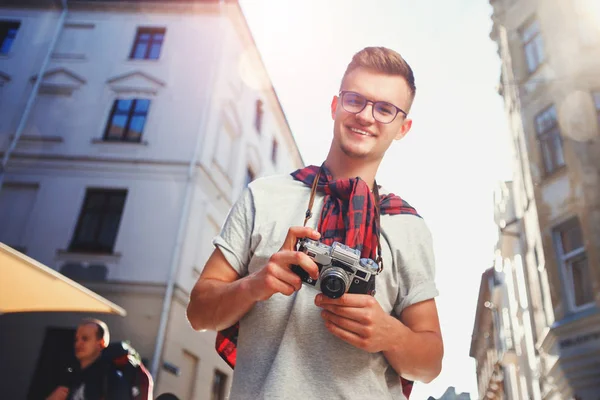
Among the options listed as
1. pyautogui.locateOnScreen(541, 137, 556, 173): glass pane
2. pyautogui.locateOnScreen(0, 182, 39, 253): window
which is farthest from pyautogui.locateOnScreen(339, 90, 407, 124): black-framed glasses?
pyautogui.locateOnScreen(0, 182, 39, 253): window

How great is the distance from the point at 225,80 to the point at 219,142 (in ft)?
6.90

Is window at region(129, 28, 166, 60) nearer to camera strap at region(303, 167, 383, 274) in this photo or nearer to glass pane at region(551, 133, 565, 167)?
glass pane at region(551, 133, 565, 167)

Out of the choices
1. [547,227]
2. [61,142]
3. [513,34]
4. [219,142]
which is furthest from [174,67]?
[547,227]

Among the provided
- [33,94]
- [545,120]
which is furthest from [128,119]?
[545,120]

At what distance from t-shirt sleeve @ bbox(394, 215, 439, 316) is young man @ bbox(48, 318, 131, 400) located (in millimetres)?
3332

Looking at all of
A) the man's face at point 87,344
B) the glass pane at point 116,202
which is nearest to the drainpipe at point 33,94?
the glass pane at point 116,202

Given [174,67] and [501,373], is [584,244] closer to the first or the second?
[174,67]

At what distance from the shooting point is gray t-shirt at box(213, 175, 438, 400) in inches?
45.2

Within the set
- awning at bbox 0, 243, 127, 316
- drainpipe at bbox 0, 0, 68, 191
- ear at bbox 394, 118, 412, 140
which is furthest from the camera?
drainpipe at bbox 0, 0, 68, 191

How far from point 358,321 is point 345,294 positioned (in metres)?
0.07

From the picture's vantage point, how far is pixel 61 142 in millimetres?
13492

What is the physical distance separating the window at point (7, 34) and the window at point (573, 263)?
17.7m

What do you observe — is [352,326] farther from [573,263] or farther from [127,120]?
[127,120]

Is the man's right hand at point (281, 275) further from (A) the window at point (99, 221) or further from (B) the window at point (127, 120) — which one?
(B) the window at point (127, 120)
